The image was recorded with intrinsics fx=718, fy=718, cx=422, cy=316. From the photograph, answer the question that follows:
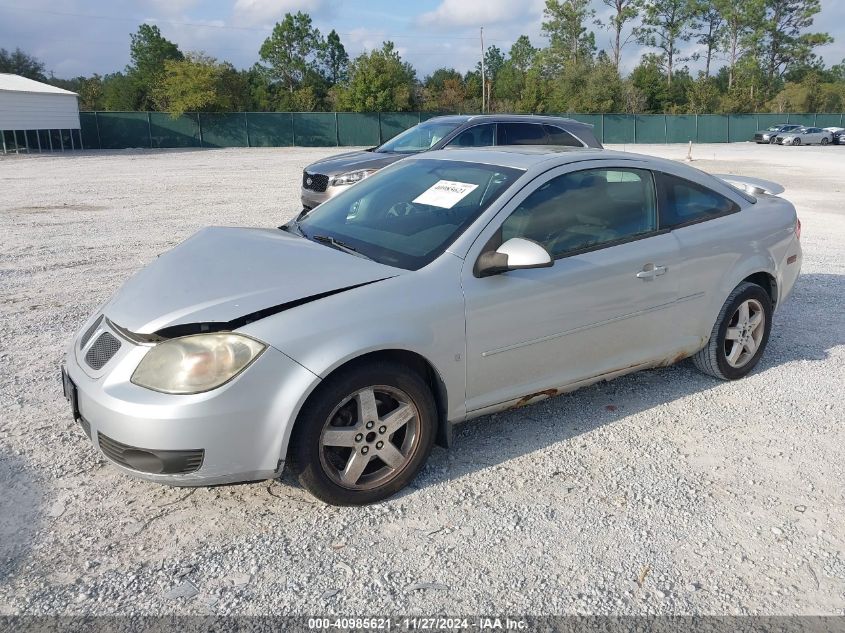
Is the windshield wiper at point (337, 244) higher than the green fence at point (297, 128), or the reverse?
the green fence at point (297, 128)

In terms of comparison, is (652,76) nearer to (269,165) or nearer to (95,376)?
(269,165)

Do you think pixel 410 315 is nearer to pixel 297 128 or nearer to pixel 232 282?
pixel 232 282

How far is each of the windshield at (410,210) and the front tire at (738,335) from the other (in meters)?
1.88

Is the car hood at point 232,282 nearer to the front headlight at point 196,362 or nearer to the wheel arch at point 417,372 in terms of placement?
the front headlight at point 196,362

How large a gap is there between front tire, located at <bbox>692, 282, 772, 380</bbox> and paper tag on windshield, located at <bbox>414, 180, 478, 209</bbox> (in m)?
1.99

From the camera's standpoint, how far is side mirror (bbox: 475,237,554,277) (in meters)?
3.46

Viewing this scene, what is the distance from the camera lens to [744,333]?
193 inches

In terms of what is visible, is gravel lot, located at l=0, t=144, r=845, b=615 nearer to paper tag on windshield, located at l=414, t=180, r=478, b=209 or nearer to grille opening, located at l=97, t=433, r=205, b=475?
grille opening, located at l=97, t=433, r=205, b=475

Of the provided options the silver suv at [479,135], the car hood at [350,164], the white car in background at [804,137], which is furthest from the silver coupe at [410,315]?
the white car in background at [804,137]

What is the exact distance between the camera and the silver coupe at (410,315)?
300 cm

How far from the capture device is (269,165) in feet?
90.1

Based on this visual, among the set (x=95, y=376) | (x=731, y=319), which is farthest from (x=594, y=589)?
(x=731, y=319)

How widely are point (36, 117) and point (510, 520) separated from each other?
4008 centimetres

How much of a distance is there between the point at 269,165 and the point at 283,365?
25.7 metres
